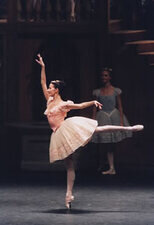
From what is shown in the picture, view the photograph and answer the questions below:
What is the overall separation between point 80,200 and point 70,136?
1.28m

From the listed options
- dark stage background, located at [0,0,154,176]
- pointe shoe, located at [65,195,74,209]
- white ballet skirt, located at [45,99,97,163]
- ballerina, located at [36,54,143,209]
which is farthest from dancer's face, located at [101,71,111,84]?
pointe shoe, located at [65,195,74,209]

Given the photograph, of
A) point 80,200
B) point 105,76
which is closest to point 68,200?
point 80,200

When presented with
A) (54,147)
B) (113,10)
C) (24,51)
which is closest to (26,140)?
(24,51)

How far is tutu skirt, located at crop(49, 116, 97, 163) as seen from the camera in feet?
30.9

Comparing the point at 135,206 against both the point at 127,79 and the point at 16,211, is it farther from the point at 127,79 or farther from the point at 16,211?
the point at 127,79

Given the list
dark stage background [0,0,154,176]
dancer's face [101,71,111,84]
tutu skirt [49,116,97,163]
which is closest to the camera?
tutu skirt [49,116,97,163]

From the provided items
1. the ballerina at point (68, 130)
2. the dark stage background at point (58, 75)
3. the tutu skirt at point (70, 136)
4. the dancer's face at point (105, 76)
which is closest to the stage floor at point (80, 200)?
the ballerina at point (68, 130)

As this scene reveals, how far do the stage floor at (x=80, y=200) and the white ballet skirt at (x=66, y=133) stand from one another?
2.30 ft

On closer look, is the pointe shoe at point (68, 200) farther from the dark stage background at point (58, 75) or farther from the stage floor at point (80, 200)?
the dark stage background at point (58, 75)

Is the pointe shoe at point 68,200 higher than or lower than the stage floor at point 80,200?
higher

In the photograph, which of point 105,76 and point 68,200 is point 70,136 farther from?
point 105,76

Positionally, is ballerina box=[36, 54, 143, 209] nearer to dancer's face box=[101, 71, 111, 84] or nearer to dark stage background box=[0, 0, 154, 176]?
dancer's face box=[101, 71, 111, 84]

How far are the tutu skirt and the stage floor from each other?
0.69m

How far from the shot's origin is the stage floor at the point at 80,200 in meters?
8.82
